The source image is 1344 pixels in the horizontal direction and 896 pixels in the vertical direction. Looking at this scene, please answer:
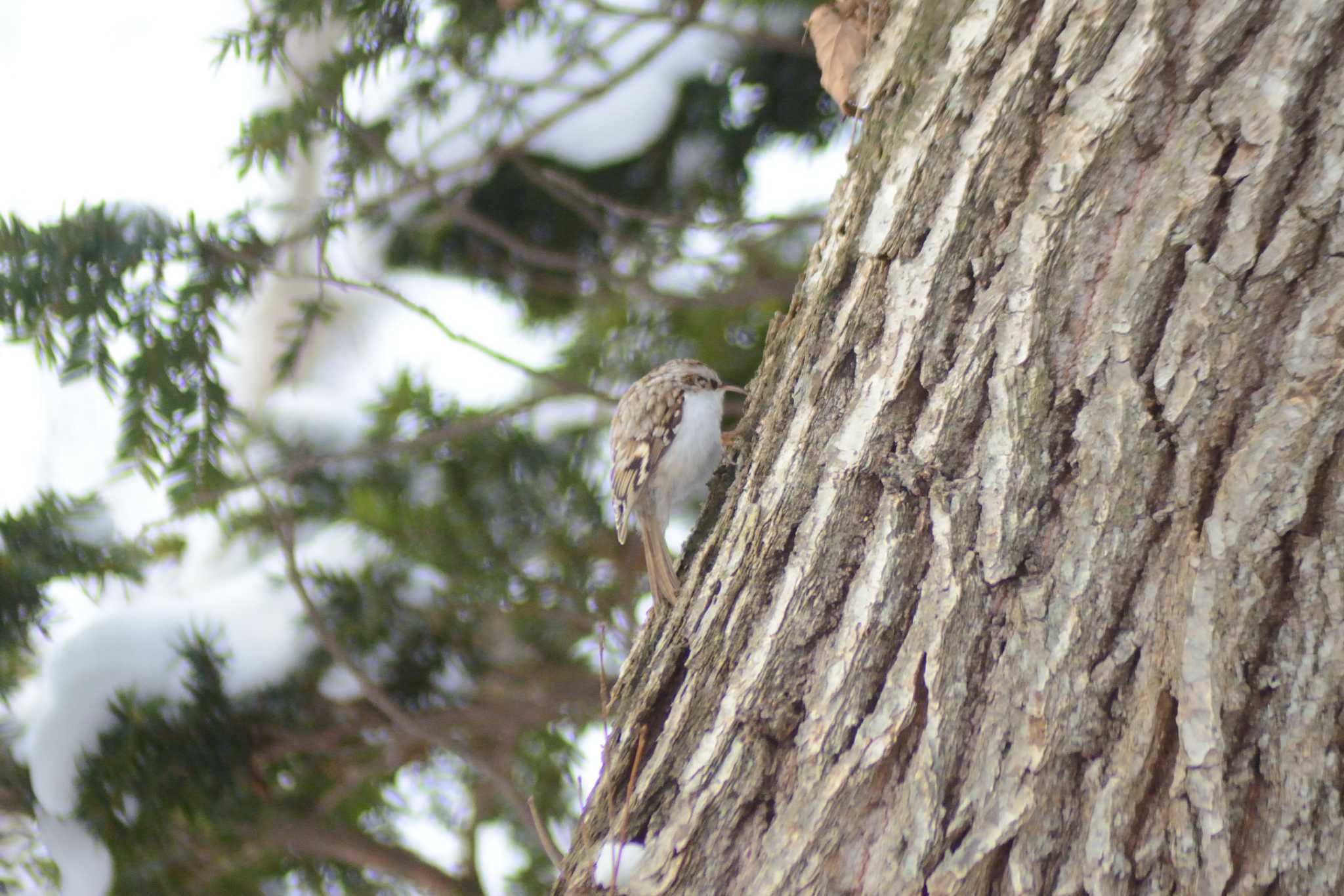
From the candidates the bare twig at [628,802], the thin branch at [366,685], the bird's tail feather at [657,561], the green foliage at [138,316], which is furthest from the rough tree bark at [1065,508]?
the green foliage at [138,316]

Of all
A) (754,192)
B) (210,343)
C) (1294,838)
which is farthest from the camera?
(754,192)

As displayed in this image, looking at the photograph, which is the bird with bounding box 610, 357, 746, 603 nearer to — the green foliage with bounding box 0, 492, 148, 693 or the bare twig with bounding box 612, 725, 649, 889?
the bare twig with bounding box 612, 725, 649, 889

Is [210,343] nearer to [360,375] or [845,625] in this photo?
[845,625]

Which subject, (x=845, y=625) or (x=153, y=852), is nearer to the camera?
(x=845, y=625)

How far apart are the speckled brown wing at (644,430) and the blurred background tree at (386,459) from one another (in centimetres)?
15

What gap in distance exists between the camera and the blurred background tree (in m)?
1.93

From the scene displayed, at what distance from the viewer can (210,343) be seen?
1952 mm

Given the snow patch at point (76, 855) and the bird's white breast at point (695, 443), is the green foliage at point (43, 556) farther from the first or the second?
the bird's white breast at point (695, 443)

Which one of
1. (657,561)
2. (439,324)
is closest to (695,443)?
(657,561)

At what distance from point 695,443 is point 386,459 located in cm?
97

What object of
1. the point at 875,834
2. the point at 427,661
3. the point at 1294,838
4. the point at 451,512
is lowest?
the point at 1294,838

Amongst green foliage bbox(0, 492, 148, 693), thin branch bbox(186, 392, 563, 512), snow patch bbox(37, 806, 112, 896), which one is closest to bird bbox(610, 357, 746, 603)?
thin branch bbox(186, 392, 563, 512)

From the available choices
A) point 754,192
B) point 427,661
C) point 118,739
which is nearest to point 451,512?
point 427,661

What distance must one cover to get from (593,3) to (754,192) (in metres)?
0.68
